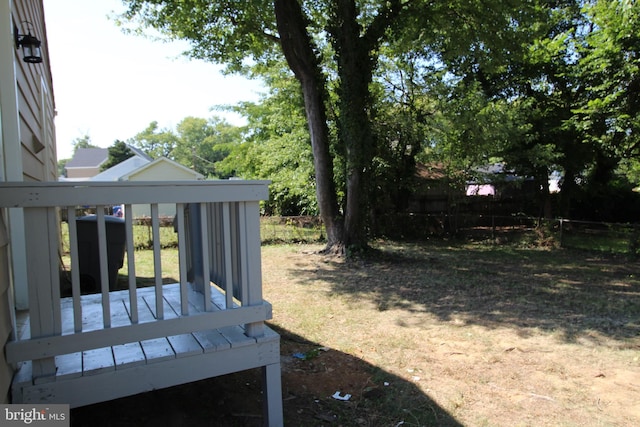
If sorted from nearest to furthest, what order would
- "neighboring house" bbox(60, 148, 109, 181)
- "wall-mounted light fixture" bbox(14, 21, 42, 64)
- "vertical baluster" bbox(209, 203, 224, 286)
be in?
"vertical baluster" bbox(209, 203, 224, 286) < "wall-mounted light fixture" bbox(14, 21, 42, 64) < "neighboring house" bbox(60, 148, 109, 181)

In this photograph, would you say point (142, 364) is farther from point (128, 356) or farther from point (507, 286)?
point (507, 286)

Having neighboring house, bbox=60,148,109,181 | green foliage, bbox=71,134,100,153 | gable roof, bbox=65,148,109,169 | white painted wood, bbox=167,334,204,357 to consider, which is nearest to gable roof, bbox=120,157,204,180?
neighboring house, bbox=60,148,109,181

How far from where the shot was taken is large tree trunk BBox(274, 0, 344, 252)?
28.5ft

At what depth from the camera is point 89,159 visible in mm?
48688

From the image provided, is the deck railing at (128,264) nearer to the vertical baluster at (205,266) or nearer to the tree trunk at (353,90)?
the vertical baluster at (205,266)

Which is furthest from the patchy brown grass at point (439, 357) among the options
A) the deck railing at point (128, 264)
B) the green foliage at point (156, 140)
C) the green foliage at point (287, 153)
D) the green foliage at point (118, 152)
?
the green foliage at point (156, 140)

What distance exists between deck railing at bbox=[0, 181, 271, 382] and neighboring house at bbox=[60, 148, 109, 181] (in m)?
50.1

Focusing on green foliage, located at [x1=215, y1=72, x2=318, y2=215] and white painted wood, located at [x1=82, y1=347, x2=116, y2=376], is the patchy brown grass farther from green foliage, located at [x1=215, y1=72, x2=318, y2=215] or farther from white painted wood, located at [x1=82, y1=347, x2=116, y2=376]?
green foliage, located at [x1=215, y1=72, x2=318, y2=215]

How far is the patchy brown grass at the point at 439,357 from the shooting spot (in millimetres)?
2734

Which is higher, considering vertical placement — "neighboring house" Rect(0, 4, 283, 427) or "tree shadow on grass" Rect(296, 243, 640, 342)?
"neighboring house" Rect(0, 4, 283, 427)

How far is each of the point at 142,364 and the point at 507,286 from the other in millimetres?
5831

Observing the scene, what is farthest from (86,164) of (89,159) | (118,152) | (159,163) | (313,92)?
(313,92)

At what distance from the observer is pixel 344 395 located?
119 inches

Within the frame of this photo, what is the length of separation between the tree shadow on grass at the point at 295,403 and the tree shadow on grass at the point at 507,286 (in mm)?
1986
